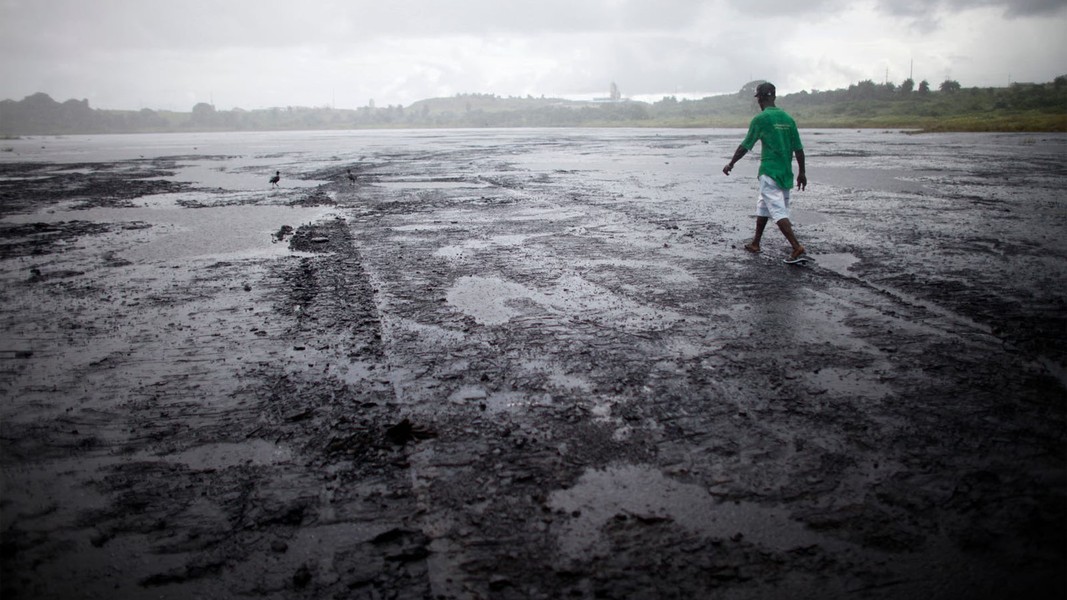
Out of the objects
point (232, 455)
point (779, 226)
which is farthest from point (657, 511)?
point (779, 226)

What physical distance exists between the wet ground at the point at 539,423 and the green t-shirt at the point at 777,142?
103cm

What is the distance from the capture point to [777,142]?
761 centimetres

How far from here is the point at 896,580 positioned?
2.23m

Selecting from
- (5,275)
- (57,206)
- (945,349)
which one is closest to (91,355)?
(5,275)

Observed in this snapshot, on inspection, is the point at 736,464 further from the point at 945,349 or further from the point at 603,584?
the point at 945,349

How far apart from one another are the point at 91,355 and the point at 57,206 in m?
11.8

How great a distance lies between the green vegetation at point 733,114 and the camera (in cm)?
6531

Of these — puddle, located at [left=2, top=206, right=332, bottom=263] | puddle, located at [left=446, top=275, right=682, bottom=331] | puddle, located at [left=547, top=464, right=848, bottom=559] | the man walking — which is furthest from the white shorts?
puddle, located at [left=2, top=206, right=332, bottom=263]

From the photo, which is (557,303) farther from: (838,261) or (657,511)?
(838,261)

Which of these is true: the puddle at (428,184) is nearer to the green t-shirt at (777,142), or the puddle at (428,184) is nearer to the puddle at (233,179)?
the puddle at (233,179)

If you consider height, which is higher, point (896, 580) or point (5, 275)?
point (5, 275)

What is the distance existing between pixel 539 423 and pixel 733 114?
475 ft

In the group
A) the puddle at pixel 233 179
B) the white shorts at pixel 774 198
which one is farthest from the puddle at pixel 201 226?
the white shorts at pixel 774 198

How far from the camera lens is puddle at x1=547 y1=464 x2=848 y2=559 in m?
2.45
